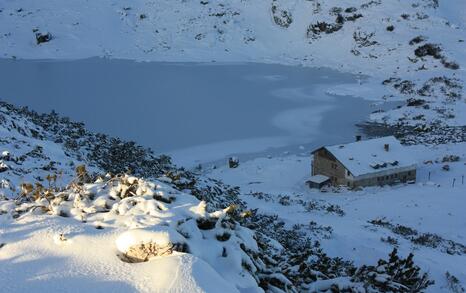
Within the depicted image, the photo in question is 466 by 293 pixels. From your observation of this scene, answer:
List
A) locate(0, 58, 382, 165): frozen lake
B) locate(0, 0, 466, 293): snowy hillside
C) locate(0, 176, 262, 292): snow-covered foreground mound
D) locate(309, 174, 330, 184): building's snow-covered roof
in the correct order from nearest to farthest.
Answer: locate(0, 176, 262, 292): snow-covered foreground mound, locate(0, 0, 466, 293): snowy hillside, locate(309, 174, 330, 184): building's snow-covered roof, locate(0, 58, 382, 165): frozen lake

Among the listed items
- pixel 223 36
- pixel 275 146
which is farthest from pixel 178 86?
pixel 223 36

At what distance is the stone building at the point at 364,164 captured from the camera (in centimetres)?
3566

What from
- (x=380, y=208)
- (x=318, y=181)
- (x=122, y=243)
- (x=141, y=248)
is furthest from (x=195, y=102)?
(x=141, y=248)

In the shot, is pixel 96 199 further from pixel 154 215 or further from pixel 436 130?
pixel 436 130

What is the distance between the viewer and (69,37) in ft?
243

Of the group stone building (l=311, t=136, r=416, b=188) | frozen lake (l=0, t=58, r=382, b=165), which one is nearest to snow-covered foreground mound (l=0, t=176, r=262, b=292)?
stone building (l=311, t=136, r=416, b=188)

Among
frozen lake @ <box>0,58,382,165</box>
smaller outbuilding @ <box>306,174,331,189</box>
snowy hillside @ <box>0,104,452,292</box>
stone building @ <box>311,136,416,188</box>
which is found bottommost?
smaller outbuilding @ <box>306,174,331,189</box>

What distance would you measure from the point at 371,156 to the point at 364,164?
112 cm

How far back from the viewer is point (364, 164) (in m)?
36.0

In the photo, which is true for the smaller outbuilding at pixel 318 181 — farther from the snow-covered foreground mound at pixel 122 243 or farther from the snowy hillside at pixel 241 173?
the snow-covered foreground mound at pixel 122 243

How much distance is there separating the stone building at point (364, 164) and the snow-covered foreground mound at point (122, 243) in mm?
28308

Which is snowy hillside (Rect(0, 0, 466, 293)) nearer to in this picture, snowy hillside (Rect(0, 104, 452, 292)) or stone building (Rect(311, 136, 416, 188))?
snowy hillside (Rect(0, 104, 452, 292))

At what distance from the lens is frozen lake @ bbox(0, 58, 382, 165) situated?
42.2m

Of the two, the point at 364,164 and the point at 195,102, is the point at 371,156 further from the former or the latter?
the point at 195,102
